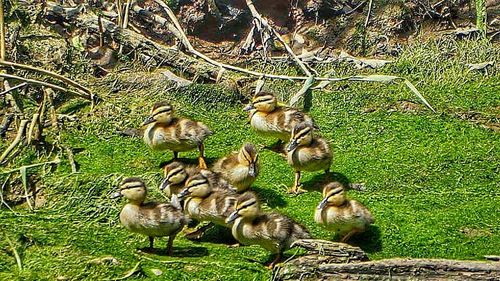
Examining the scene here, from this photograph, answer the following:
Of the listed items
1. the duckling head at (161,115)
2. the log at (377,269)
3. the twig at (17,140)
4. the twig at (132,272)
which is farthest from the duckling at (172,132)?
the log at (377,269)

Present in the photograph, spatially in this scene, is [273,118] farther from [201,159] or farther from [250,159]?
[250,159]

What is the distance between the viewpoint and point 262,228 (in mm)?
5594

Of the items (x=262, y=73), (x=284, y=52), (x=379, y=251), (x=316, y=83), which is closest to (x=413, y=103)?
(x=316, y=83)

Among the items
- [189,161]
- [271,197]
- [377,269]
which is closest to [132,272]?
[377,269]

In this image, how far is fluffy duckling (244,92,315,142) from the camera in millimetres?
7277

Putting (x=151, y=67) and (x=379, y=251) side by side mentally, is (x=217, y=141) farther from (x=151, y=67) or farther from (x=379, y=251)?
(x=379, y=251)

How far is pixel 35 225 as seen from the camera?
19.6 ft

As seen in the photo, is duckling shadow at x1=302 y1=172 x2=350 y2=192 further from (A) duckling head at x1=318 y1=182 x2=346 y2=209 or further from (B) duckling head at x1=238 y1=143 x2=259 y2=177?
(A) duckling head at x1=318 y1=182 x2=346 y2=209

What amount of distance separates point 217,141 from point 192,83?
1048mm

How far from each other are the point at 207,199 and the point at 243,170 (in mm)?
571

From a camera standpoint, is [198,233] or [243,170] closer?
[198,233]

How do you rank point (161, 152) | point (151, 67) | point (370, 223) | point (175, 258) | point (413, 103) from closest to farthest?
point (175, 258) → point (370, 223) → point (161, 152) → point (413, 103) → point (151, 67)

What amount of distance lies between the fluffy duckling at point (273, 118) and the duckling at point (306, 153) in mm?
351

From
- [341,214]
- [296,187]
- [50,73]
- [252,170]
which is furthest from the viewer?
[50,73]
